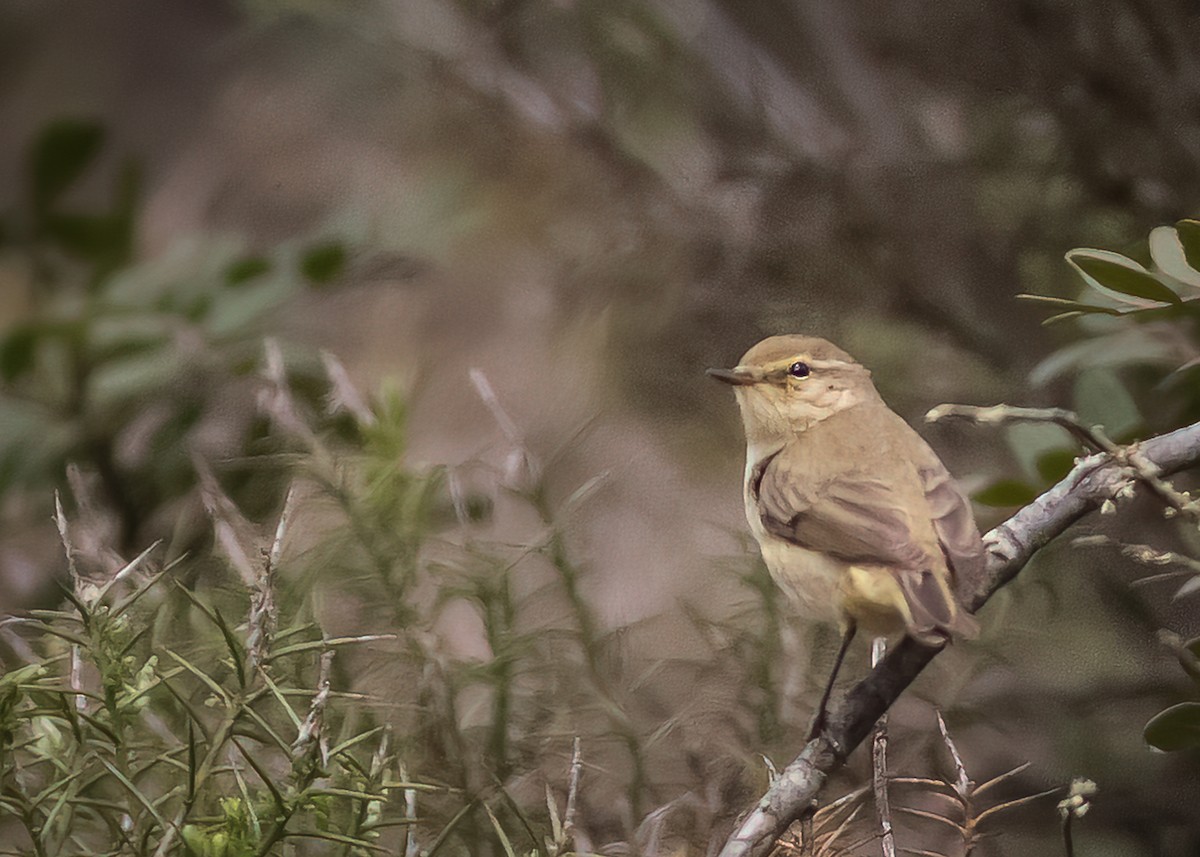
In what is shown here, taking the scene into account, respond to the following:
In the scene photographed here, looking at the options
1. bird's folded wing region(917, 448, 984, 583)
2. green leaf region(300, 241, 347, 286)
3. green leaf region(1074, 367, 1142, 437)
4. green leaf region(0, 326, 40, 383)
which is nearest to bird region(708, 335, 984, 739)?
bird's folded wing region(917, 448, 984, 583)

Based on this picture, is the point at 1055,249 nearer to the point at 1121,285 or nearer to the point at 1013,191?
the point at 1013,191

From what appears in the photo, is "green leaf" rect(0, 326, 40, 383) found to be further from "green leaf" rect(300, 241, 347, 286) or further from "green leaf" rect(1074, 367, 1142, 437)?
"green leaf" rect(1074, 367, 1142, 437)

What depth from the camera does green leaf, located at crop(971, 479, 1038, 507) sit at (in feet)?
2.15

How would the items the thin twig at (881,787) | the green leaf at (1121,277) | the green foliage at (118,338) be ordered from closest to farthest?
the thin twig at (881,787) < the green leaf at (1121,277) < the green foliage at (118,338)

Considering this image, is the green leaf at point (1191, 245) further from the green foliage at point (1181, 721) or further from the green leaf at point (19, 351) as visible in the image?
the green leaf at point (19, 351)

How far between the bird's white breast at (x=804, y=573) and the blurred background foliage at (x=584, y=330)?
0.19 feet

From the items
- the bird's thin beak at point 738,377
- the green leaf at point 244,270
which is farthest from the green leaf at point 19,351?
the bird's thin beak at point 738,377

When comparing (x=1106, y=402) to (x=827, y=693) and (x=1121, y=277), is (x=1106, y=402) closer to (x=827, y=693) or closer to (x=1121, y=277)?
(x=1121, y=277)

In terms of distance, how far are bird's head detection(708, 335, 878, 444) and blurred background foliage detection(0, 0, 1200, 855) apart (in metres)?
0.08

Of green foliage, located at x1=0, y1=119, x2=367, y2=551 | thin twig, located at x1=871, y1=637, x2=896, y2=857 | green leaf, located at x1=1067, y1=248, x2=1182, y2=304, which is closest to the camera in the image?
thin twig, located at x1=871, y1=637, x2=896, y2=857

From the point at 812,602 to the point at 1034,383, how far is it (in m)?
0.25

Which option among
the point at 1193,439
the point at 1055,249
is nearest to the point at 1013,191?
the point at 1055,249

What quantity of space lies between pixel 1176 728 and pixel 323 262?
0.59 metres

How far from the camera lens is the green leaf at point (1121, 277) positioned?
0.59 meters
